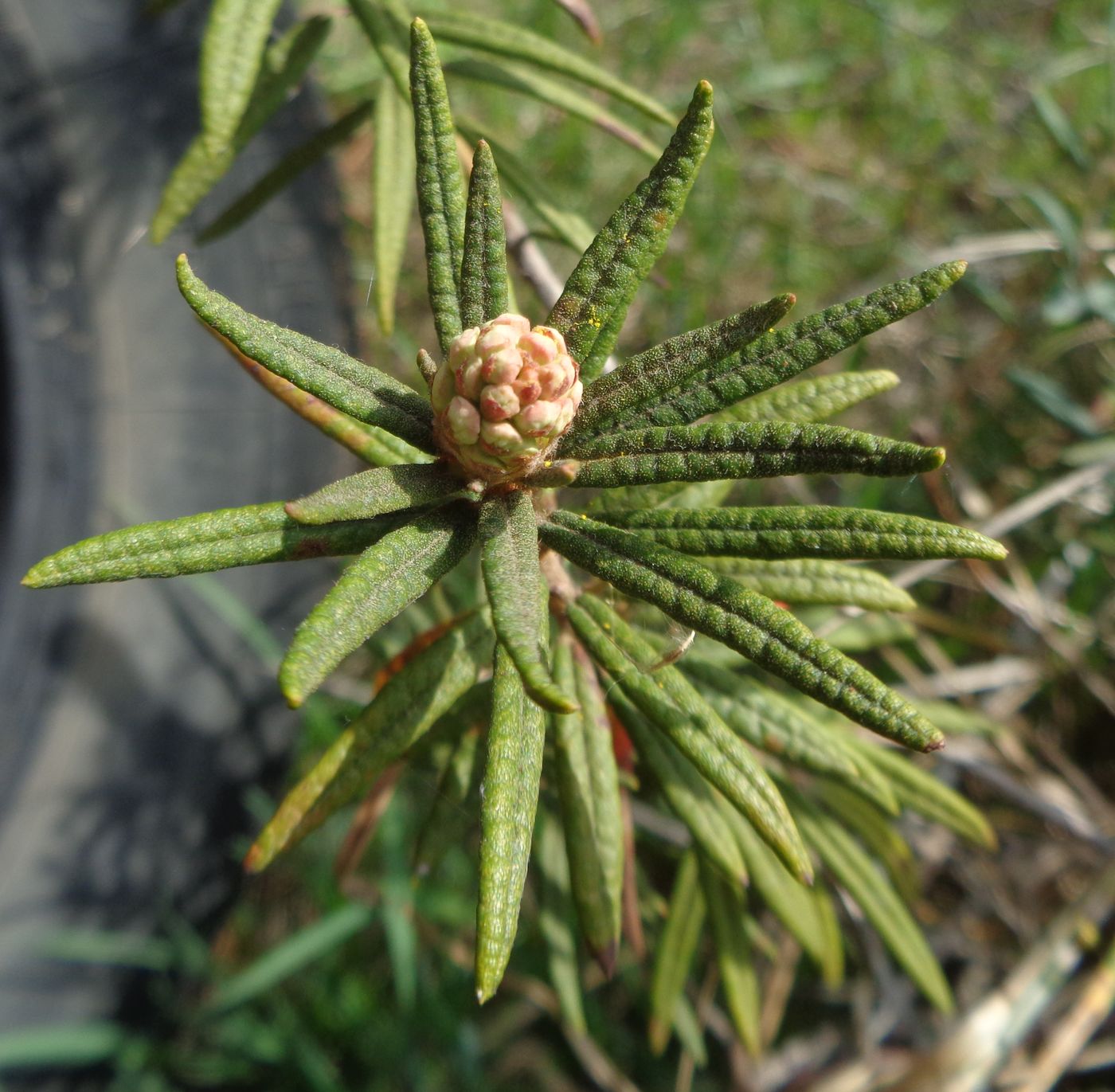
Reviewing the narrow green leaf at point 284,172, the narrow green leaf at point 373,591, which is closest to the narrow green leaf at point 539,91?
the narrow green leaf at point 284,172

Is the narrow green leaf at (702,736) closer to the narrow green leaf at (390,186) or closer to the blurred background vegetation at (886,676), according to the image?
the narrow green leaf at (390,186)

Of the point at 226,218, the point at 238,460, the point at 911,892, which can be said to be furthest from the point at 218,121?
the point at 911,892

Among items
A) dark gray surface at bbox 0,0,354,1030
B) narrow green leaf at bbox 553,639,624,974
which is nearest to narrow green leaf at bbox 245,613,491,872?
narrow green leaf at bbox 553,639,624,974

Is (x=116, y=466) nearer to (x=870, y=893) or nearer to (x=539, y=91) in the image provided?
(x=539, y=91)

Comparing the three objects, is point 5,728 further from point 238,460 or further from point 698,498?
point 698,498

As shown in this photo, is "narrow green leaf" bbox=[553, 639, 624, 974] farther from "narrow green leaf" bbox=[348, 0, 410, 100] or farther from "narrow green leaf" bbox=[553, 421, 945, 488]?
"narrow green leaf" bbox=[348, 0, 410, 100]
